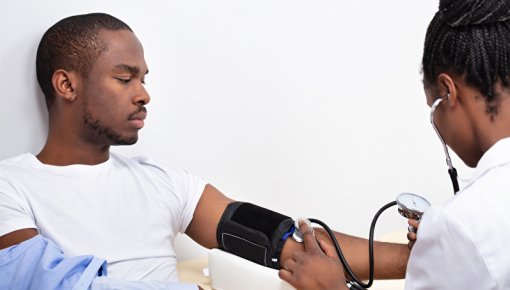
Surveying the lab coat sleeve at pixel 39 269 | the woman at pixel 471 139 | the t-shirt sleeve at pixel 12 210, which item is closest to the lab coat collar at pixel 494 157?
the woman at pixel 471 139

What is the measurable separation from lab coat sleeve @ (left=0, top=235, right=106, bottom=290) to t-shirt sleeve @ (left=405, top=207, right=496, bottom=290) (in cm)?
63

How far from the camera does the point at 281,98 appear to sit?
72.7 inches

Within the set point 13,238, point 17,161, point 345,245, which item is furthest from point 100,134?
point 345,245

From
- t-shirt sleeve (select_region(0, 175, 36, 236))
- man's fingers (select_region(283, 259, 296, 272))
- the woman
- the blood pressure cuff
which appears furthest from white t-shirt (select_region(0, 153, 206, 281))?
the woman

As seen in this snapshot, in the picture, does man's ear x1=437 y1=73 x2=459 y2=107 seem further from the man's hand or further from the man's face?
the man's face

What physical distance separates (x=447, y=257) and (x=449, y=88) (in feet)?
0.90

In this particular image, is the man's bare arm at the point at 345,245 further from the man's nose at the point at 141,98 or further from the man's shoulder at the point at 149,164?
the man's nose at the point at 141,98

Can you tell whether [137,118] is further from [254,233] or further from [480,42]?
[480,42]

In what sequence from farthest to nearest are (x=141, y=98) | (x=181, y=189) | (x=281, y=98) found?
(x=281, y=98)
(x=181, y=189)
(x=141, y=98)

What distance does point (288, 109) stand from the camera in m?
1.86

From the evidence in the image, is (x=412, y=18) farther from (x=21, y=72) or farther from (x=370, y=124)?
(x=21, y=72)

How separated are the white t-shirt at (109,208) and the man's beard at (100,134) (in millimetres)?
66

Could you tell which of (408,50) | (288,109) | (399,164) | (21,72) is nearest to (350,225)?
(399,164)

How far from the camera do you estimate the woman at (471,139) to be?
0.86 meters
